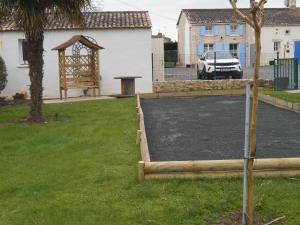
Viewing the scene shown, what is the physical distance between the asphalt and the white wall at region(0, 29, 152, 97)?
5486 millimetres

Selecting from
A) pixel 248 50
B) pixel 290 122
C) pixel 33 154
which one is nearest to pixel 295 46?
pixel 248 50

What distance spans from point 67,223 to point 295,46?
55.2 m

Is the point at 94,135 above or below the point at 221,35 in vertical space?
below

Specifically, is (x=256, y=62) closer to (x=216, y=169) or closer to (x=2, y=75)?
(x=216, y=169)

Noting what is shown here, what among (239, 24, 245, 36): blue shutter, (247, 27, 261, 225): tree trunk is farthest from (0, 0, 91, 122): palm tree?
(239, 24, 245, 36): blue shutter

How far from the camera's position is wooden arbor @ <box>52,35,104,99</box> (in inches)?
778

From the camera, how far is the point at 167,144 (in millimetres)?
8914

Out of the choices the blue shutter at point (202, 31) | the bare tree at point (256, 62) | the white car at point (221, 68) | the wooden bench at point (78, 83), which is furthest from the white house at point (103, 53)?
the blue shutter at point (202, 31)

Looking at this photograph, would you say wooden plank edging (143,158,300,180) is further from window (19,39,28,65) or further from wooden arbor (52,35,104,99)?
window (19,39,28,65)

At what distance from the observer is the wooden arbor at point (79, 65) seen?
64.8 ft

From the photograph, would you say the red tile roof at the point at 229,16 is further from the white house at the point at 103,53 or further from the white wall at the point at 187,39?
the white house at the point at 103,53

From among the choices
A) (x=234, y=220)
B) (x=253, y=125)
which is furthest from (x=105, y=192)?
(x=253, y=125)

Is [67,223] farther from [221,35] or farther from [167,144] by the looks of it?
[221,35]

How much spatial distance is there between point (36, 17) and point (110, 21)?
1058 centimetres
